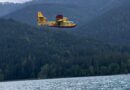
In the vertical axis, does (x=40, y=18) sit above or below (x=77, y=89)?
above

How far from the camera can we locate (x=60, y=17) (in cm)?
6881

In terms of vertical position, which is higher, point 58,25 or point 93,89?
point 58,25

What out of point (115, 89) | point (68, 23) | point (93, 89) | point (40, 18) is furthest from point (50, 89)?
point (68, 23)

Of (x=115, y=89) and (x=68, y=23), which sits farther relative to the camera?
(x=115, y=89)

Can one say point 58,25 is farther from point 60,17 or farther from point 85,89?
point 85,89

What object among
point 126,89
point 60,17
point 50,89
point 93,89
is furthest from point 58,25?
point 50,89

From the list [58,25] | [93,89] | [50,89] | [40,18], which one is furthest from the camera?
[50,89]

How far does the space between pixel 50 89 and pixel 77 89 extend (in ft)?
36.6

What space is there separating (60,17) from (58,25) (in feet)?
5.12

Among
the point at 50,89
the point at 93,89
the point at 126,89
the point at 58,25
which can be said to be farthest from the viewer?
the point at 50,89

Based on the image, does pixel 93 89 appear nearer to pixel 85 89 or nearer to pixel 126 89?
pixel 85 89

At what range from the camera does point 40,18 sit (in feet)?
255

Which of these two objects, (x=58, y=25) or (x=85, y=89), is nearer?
(x=58, y=25)

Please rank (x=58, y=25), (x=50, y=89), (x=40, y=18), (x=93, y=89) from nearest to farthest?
(x=58, y=25), (x=40, y=18), (x=93, y=89), (x=50, y=89)
